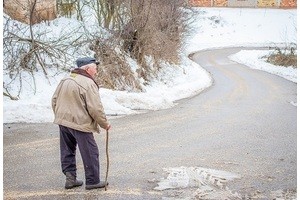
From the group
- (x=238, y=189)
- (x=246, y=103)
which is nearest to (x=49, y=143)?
(x=238, y=189)

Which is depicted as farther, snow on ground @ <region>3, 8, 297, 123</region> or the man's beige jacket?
snow on ground @ <region>3, 8, 297, 123</region>

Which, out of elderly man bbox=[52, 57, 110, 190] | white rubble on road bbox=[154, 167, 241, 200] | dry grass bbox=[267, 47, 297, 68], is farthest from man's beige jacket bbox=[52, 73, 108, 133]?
dry grass bbox=[267, 47, 297, 68]

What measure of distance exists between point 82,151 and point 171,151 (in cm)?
285

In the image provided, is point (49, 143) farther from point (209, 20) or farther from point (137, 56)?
point (209, 20)

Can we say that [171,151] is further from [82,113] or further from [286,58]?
[286,58]

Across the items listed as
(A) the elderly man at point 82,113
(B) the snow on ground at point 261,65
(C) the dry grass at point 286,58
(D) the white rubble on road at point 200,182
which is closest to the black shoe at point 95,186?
(A) the elderly man at point 82,113

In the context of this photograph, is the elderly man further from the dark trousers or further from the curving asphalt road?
the curving asphalt road

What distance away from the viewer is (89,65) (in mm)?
5539

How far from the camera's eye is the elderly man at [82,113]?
17.6 ft

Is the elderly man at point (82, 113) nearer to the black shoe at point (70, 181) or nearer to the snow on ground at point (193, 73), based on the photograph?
the black shoe at point (70, 181)

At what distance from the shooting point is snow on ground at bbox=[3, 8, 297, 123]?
37.2ft

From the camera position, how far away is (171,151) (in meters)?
8.05

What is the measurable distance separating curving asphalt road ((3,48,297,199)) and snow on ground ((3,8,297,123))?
Result: 0.78 metres

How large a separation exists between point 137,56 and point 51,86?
7093mm
